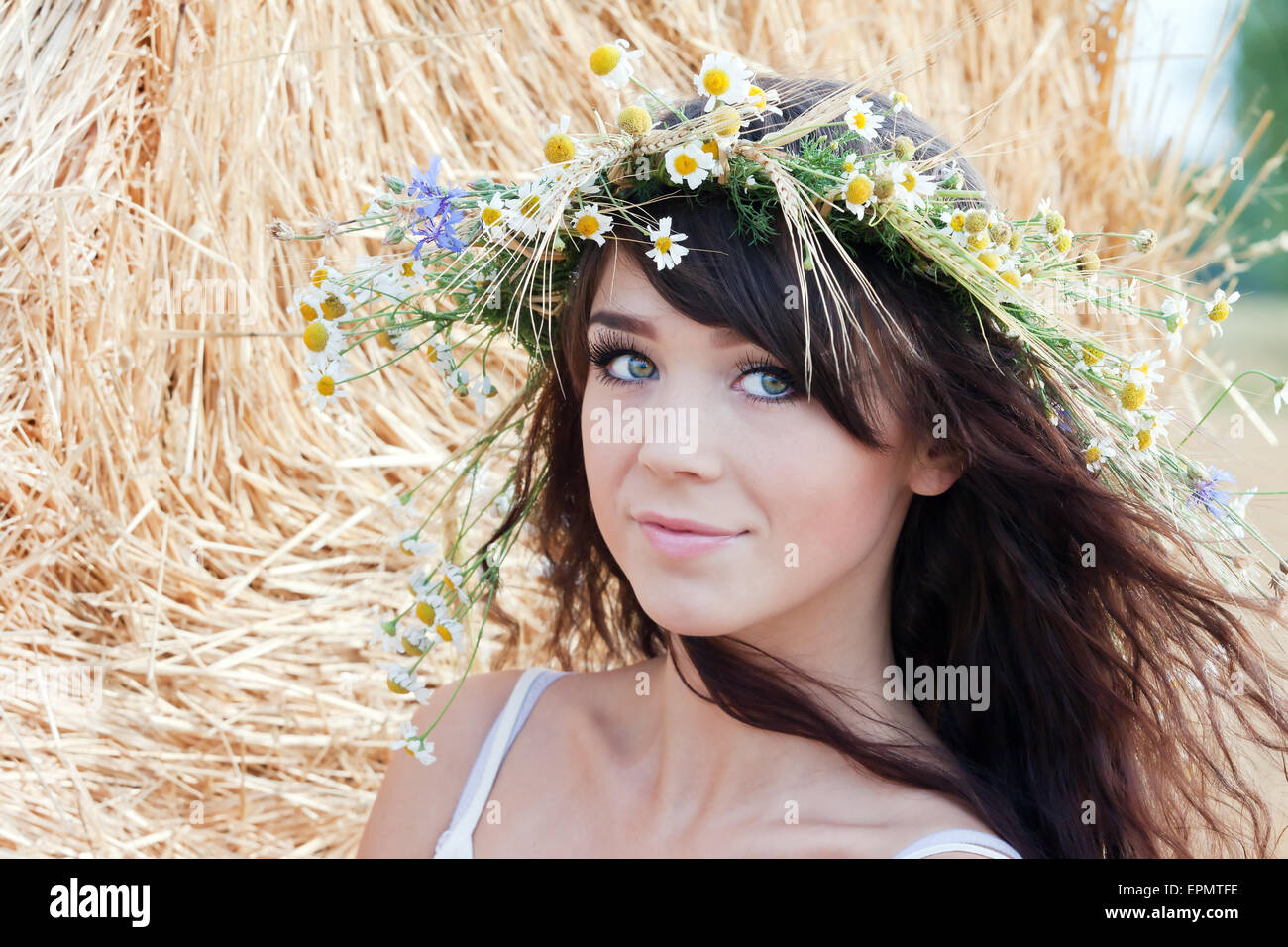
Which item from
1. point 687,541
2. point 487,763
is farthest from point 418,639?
point 687,541

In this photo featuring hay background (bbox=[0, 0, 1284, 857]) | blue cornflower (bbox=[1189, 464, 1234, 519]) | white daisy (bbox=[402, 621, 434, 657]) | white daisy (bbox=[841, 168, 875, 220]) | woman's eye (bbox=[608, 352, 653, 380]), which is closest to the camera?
white daisy (bbox=[841, 168, 875, 220])

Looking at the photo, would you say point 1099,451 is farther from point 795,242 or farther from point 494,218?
point 494,218

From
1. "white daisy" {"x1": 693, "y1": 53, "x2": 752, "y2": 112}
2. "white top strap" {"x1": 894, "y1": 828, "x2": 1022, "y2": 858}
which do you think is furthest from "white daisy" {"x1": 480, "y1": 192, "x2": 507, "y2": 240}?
"white top strap" {"x1": 894, "y1": 828, "x2": 1022, "y2": 858}

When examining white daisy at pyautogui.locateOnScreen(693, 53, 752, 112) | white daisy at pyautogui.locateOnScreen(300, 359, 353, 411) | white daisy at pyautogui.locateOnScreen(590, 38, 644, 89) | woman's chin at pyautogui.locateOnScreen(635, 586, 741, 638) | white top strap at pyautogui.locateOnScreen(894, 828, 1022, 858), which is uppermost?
white daisy at pyautogui.locateOnScreen(590, 38, 644, 89)

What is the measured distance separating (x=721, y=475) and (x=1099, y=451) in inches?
15.9

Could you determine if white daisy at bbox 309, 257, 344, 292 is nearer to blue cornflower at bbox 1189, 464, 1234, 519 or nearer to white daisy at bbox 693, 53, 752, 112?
white daisy at bbox 693, 53, 752, 112

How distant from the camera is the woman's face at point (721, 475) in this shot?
1002 millimetres

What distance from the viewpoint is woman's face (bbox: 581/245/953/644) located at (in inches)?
39.4

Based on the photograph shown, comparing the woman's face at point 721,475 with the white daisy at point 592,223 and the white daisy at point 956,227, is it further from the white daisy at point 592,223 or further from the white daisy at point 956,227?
the white daisy at point 956,227

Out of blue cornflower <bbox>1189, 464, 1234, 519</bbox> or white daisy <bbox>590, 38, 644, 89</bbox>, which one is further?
blue cornflower <bbox>1189, 464, 1234, 519</bbox>

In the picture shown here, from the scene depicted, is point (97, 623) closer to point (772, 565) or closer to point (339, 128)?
point (339, 128)

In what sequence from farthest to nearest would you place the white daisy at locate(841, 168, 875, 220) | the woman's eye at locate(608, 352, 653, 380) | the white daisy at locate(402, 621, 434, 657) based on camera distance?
the white daisy at locate(402, 621, 434, 657) < the woman's eye at locate(608, 352, 653, 380) < the white daisy at locate(841, 168, 875, 220)

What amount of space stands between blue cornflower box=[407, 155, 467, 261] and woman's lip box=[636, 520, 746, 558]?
Result: 383 millimetres

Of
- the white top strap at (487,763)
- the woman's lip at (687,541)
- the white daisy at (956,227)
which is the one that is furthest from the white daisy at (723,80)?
the white top strap at (487,763)
